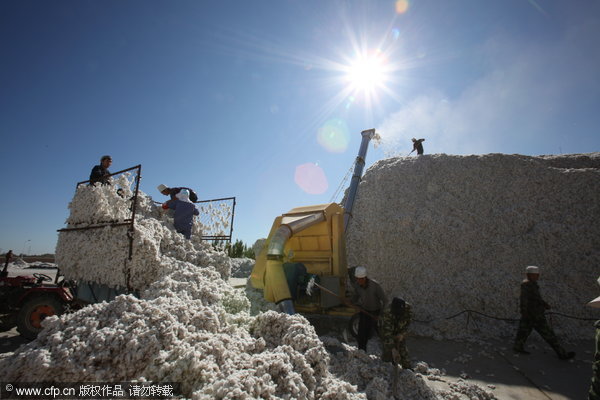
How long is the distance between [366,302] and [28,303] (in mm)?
6464

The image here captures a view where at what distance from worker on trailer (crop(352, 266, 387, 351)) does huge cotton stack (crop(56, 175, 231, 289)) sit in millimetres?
2850

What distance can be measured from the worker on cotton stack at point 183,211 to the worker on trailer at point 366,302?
397 centimetres

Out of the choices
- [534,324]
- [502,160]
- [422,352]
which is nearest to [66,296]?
[422,352]

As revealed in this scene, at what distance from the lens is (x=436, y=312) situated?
7.29m

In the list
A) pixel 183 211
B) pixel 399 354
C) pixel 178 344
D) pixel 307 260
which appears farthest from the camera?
pixel 307 260

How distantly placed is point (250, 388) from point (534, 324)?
568cm

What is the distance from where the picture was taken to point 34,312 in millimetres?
5609

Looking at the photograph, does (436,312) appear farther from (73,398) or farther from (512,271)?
(73,398)

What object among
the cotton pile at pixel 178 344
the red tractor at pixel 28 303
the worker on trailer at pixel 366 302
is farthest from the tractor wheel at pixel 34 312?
the worker on trailer at pixel 366 302

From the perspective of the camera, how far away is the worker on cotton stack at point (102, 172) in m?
5.85

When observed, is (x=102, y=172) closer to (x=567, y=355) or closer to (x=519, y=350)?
(x=519, y=350)

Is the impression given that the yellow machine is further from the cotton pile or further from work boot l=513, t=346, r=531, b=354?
work boot l=513, t=346, r=531, b=354

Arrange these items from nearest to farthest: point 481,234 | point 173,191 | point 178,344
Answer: point 178,344 < point 173,191 < point 481,234

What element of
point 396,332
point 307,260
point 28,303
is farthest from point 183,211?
point 396,332
